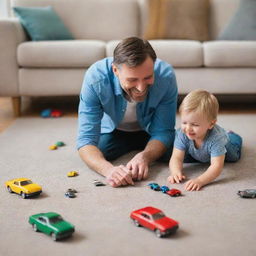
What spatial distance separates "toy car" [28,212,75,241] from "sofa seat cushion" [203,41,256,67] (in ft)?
6.85

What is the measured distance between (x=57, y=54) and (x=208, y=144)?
1622 millimetres

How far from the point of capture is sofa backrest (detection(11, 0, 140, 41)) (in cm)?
367

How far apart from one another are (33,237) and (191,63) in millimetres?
2106

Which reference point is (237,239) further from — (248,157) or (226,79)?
(226,79)

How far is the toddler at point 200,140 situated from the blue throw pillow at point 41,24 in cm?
181

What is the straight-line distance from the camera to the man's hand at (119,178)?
5.79 ft

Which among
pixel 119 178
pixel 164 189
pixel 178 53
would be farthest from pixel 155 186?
pixel 178 53

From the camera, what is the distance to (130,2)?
3.72m

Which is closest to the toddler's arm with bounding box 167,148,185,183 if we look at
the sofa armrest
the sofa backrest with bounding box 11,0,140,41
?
the sofa armrest

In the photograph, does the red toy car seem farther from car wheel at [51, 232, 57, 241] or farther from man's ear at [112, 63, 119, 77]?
man's ear at [112, 63, 119, 77]

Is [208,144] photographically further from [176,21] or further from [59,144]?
[176,21]

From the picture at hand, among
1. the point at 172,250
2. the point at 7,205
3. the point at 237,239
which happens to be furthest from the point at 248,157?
the point at 7,205

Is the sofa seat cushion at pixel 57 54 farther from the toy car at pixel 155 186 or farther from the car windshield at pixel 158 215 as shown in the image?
the car windshield at pixel 158 215

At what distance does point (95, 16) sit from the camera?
3.69m
